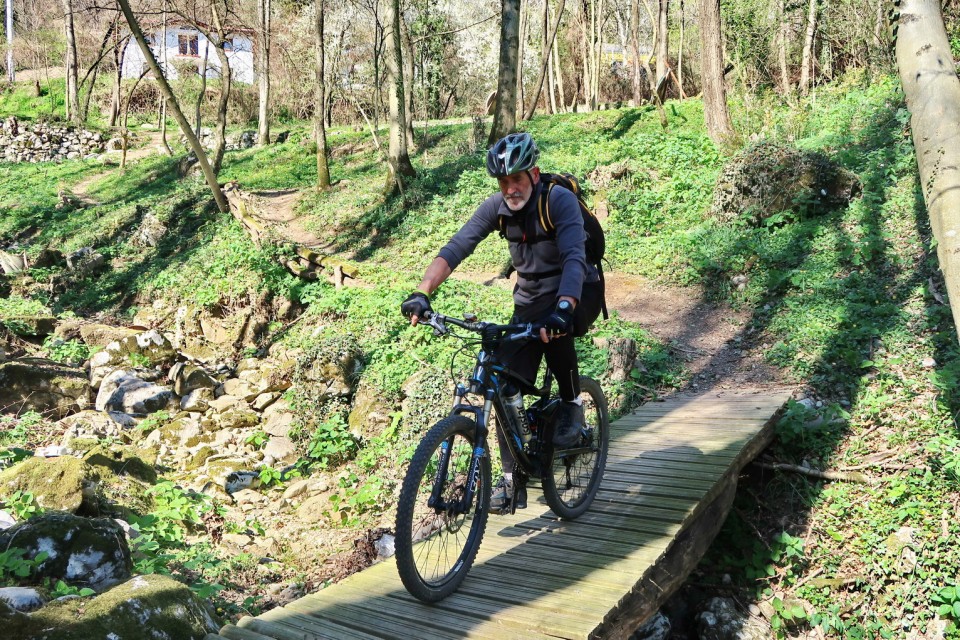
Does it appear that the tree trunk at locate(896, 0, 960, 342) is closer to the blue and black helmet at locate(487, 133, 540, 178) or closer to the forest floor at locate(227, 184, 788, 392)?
the blue and black helmet at locate(487, 133, 540, 178)

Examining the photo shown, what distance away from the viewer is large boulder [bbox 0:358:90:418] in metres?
10.3

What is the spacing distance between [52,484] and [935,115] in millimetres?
6517

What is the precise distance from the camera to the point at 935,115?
13.2 feet

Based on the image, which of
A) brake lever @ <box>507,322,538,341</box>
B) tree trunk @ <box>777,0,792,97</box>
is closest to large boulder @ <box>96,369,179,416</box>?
brake lever @ <box>507,322,538,341</box>

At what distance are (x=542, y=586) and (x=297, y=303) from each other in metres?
10.7

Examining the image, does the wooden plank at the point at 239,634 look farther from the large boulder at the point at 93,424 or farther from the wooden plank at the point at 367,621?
the large boulder at the point at 93,424

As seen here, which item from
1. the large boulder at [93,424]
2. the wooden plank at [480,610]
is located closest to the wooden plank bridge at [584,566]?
the wooden plank at [480,610]

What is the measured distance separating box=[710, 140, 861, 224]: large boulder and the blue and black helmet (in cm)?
788

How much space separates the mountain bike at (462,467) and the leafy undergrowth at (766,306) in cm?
269

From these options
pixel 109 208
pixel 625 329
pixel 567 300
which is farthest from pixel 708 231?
pixel 109 208

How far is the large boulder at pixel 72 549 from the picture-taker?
13.9 ft

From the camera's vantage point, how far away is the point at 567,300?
12.3 feet

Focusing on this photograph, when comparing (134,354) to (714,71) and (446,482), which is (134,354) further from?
(714,71)

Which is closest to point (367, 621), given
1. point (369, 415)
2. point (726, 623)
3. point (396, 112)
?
point (726, 623)
